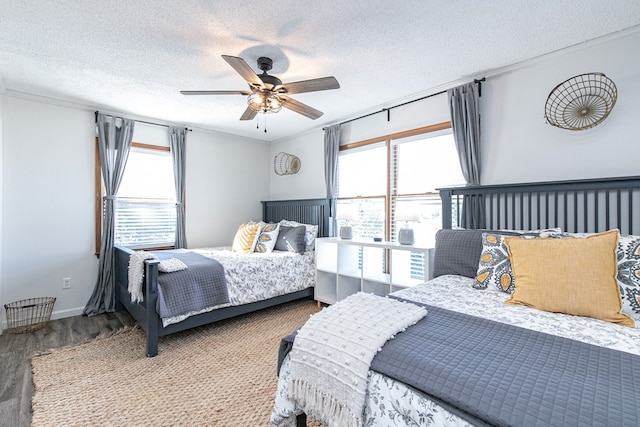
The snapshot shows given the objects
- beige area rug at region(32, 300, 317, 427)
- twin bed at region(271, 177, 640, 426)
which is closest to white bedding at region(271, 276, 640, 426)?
twin bed at region(271, 177, 640, 426)

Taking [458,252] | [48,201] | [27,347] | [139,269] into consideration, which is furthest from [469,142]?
[48,201]

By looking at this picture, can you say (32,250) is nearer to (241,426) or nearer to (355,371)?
(241,426)

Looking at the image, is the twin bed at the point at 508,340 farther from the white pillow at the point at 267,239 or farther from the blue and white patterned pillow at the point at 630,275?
the white pillow at the point at 267,239

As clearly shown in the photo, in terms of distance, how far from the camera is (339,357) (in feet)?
3.80

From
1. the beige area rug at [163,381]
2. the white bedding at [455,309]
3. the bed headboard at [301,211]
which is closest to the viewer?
the white bedding at [455,309]

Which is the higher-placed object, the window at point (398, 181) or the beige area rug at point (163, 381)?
the window at point (398, 181)

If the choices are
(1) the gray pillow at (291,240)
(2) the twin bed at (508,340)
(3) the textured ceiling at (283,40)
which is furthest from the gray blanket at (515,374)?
(1) the gray pillow at (291,240)

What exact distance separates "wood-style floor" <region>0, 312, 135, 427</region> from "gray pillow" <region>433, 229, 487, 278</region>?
285 cm

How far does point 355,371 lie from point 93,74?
10.9 feet

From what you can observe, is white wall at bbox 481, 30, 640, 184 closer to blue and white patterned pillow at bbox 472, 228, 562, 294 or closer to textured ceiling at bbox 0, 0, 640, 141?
textured ceiling at bbox 0, 0, 640, 141

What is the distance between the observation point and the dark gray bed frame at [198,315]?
8.14ft

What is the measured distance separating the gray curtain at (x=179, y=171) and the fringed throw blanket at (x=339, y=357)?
3.47m

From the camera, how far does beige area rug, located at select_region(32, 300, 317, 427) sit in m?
1.77

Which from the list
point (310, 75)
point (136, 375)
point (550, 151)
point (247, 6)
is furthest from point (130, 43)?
point (550, 151)
